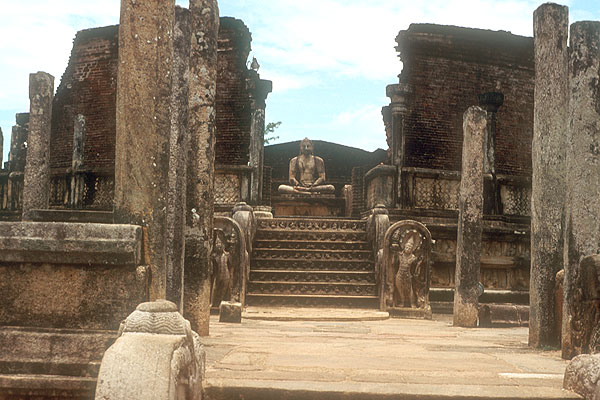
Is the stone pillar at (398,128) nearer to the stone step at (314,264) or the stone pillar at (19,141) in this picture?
the stone step at (314,264)

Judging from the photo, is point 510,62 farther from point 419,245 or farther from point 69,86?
point 69,86

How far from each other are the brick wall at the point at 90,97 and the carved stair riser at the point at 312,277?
9234 mm

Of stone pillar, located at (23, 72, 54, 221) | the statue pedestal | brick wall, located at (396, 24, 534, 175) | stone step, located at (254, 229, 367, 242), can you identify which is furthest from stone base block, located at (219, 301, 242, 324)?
brick wall, located at (396, 24, 534, 175)

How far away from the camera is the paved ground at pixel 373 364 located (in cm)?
362

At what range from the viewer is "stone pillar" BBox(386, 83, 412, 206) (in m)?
13.1

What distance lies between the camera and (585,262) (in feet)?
14.9

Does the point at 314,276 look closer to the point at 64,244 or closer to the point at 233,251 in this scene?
the point at 233,251

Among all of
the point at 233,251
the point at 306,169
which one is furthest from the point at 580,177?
the point at 306,169

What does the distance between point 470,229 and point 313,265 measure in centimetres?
352

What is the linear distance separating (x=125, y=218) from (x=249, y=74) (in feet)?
45.9

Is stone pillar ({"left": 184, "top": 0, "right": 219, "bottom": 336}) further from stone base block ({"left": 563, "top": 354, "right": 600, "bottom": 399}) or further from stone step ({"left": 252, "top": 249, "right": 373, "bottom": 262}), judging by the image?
stone step ({"left": 252, "top": 249, "right": 373, "bottom": 262})

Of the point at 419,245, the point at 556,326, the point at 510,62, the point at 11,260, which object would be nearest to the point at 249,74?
the point at 510,62

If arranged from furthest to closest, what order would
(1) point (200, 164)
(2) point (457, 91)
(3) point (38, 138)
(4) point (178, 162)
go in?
(2) point (457, 91), (3) point (38, 138), (1) point (200, 164), (4) point (178, 162)

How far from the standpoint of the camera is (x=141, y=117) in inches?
174
